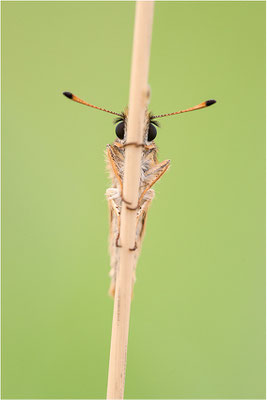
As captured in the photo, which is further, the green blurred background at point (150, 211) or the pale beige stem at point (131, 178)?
the green blurred background at point (150, 211)

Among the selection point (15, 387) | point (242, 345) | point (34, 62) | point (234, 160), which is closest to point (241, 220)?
point (234, 160)

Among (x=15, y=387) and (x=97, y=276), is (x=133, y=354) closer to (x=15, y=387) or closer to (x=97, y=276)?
(x=97, y=276)

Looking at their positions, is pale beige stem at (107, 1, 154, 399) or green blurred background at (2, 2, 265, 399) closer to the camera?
pale beige stem at (107, 1, 154, 399)

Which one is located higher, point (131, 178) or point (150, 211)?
point (150, 211)

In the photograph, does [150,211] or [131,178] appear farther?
[150,211]
